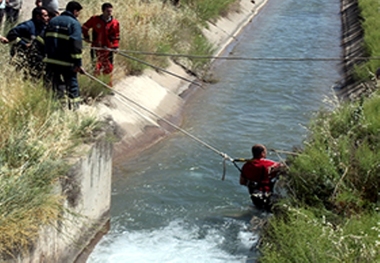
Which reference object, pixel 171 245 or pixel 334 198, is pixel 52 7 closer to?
pixel 171 245

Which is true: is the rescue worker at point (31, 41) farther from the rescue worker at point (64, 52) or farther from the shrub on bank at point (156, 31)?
the shrub on bank at point (156, 31)

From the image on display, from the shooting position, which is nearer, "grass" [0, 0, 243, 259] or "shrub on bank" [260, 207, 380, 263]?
"shrub on bank" [260, 207, 380, 263]

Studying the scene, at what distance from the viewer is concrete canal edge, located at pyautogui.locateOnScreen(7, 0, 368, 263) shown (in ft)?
22.9

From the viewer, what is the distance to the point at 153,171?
10891 millimetres

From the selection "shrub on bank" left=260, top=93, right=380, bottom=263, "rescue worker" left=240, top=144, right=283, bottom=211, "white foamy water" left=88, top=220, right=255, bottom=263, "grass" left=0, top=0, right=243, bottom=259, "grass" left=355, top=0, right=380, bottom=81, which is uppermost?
"grass" left=0, top=0, right=243, bottom=259

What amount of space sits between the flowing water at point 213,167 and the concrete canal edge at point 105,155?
27cm

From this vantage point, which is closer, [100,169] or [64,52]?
[100,169]

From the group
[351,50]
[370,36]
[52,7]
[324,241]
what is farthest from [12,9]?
[351,50]

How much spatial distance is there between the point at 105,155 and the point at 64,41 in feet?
6.10

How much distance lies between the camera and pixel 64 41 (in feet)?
29.0

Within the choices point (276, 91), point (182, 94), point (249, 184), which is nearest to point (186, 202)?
point (249, 184)

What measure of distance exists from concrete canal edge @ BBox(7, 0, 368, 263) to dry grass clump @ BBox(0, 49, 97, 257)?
0.18 meters

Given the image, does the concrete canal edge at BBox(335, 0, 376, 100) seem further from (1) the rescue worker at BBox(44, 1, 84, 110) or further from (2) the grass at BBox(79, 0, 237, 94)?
(1) the rescue worker at BBox(44, 1, 84, 110)

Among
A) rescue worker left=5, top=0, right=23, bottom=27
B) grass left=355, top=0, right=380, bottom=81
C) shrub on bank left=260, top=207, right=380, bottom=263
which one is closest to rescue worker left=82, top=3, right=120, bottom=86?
rescue worker left=5, top=0, right=23, bottom=27
